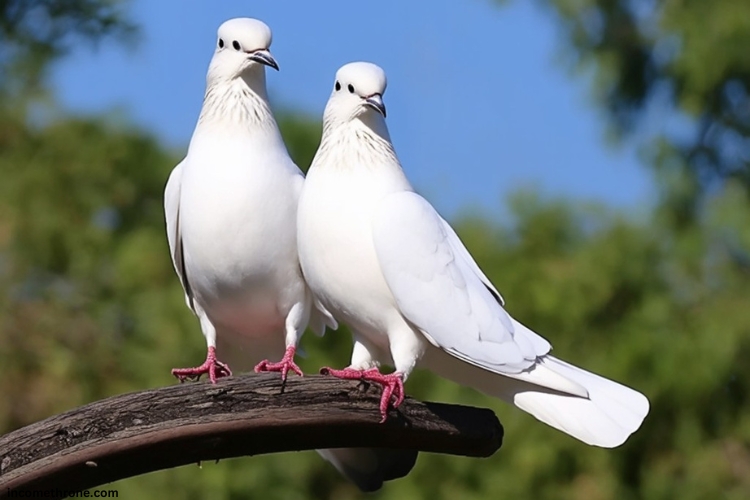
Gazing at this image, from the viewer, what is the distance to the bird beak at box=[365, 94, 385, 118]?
15.3ft

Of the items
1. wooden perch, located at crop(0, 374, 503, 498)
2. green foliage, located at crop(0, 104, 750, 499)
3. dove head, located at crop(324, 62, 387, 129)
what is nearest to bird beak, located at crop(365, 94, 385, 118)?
dove head, located at crop(324, 62, 387, 129)

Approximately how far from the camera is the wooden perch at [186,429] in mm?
3896

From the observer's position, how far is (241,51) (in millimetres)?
4926

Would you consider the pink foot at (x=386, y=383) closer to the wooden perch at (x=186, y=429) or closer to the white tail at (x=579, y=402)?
the wooden perch at (x=186, y=429)

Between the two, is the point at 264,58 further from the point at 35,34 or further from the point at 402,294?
the point at 35,34

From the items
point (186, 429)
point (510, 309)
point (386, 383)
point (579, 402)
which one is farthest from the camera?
point (510, 309)

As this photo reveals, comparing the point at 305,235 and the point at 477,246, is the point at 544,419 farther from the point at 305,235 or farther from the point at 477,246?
the point at 477,246

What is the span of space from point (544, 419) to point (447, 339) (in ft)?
1.45

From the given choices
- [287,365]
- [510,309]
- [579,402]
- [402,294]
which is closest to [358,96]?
[402,294]

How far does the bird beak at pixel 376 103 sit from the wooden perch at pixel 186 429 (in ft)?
3.40

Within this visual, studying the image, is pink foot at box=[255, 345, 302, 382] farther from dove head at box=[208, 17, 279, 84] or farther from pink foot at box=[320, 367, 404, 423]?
dove head at box=[208, 17, 279, 84]

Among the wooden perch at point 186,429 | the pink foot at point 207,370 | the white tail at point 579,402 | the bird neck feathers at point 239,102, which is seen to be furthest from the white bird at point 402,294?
the pink foot at point 207,370

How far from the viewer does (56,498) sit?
157 inches

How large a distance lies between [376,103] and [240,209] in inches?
24.5
